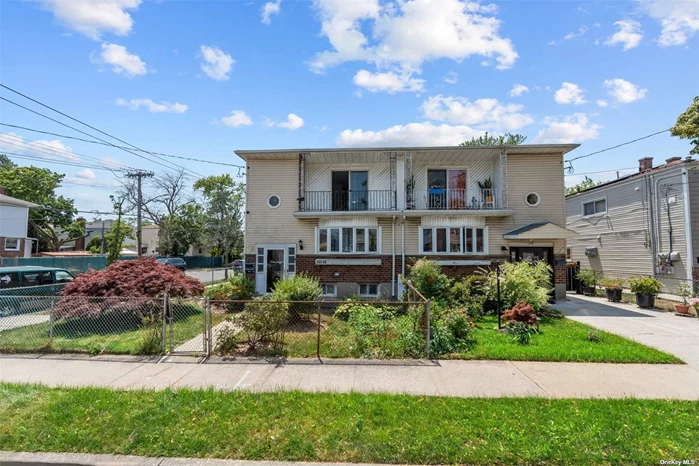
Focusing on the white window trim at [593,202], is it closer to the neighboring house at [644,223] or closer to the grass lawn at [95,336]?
the neighboring house at [644,223]

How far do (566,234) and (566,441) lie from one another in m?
10.6

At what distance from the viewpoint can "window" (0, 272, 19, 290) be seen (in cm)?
1057

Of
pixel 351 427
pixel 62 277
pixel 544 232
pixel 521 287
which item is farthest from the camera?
pixel 544 232

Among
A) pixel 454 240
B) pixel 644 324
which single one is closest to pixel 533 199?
pixel 454 240

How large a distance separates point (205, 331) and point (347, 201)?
30.2ft

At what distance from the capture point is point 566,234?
40.0ft

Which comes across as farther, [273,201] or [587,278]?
[587,278]

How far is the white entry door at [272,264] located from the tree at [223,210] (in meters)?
22.6

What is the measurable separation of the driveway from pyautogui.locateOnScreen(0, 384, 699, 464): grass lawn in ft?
12.2

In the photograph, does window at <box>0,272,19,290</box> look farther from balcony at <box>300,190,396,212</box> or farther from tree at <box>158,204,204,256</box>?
tree at <box>158,204,204,256</box>

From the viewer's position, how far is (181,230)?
42.9 m

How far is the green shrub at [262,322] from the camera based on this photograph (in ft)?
22.5

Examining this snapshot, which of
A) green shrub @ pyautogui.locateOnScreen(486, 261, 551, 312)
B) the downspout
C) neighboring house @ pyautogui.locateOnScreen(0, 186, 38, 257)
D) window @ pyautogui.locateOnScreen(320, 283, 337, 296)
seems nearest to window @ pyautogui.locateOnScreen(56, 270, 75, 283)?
window @ pyautogui.locateOnScreen(320, 283, 337, 296)

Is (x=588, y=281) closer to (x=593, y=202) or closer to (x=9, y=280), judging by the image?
(x=593, y=202)
